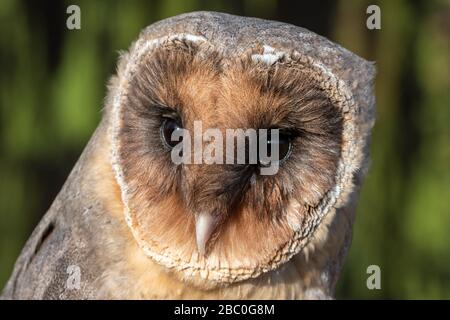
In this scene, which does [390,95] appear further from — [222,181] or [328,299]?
[222,181]

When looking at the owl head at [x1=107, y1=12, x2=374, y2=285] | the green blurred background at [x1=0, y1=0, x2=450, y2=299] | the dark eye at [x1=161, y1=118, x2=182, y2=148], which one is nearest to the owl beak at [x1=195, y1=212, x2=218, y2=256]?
the owl head at [x1=107, y1=12, x2=374, y2=285]

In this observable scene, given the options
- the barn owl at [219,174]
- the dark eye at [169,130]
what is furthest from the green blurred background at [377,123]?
the dark eye at [169,130]

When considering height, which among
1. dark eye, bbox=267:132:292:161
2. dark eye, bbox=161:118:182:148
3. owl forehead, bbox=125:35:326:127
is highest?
owl forehead, bbox=125:35:326:127

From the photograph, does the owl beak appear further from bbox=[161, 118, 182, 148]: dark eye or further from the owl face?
bbox=[161, 118, 182, 148]: dark eye

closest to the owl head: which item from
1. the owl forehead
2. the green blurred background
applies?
the owl forehead

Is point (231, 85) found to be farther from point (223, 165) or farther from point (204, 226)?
point (204, 226)

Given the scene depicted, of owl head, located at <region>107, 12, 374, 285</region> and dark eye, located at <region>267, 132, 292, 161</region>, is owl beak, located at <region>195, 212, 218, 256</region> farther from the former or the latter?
dark eye, located at <region>267, 132, 292, 161</region>

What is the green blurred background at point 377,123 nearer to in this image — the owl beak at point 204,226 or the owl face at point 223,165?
the owl face at point 223,165

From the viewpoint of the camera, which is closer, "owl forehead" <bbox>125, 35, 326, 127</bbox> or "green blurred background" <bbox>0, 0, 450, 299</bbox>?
"owl forehead" <bbox>125, 35, 326, 127</bbox>

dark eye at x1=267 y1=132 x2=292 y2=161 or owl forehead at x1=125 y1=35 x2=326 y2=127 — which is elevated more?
owl forehead at x1=125 y1=35 x2=326 y2=127
